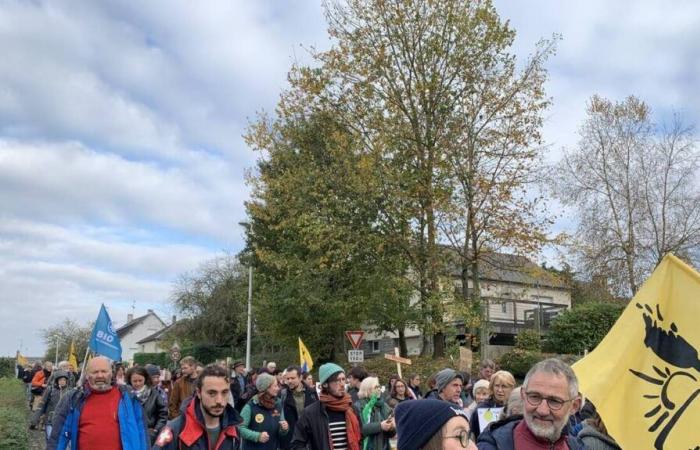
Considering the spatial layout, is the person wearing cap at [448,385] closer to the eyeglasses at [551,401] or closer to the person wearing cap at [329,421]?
the person wearing cap at [329,421]

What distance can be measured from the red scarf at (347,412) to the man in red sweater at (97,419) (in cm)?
173

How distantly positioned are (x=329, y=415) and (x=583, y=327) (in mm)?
22623

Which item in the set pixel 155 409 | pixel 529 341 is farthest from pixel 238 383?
pixel 529 341

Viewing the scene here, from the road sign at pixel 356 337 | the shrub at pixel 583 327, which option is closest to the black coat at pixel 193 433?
the road sign at pixel 356 337

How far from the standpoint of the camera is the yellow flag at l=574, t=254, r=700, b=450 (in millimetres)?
4238

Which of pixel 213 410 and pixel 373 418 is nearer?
pixel 213 410

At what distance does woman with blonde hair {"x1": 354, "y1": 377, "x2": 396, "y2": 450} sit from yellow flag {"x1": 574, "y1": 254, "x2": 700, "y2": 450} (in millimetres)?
3168

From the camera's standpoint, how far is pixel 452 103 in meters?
25.1

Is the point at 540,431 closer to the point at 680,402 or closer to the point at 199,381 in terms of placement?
the point at 680,402

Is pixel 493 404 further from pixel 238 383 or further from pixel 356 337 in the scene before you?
→ pixel 356 337

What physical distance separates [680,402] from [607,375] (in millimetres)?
429

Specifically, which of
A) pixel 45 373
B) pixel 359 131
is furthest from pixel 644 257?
pixel 45 373

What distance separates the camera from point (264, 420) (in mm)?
8625

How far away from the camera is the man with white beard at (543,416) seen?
11.4ft
